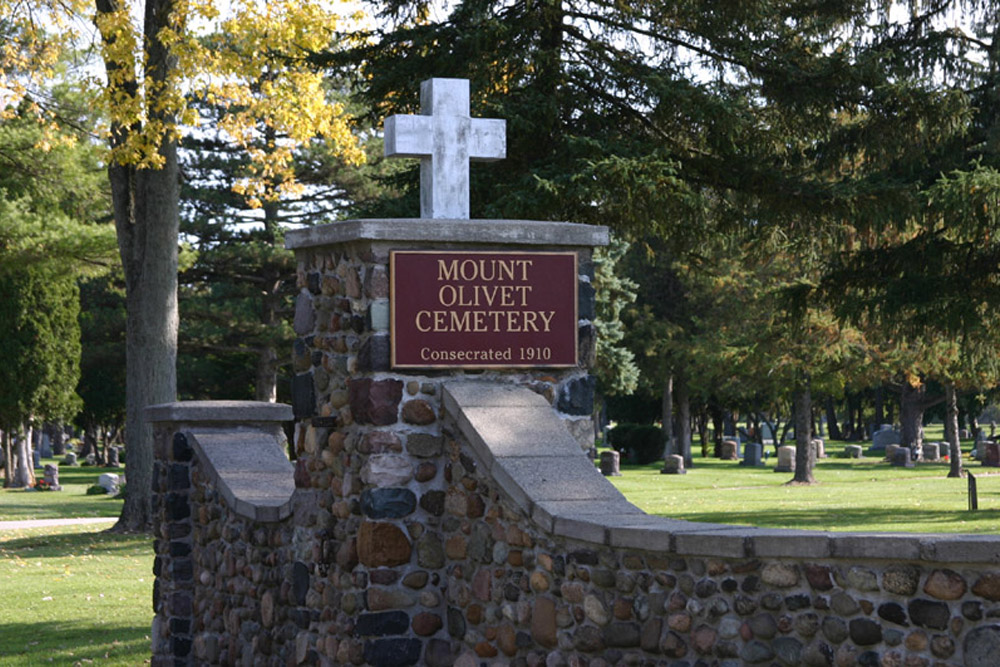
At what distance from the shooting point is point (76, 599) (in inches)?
527

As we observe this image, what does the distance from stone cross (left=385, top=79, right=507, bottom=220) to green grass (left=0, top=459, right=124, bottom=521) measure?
22.1m

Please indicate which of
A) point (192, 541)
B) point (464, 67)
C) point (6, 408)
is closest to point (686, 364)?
point (6, 408)

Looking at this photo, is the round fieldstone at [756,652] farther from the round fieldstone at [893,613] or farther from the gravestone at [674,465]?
the gravestone at [674,465]

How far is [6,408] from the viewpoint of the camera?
34.8 meters

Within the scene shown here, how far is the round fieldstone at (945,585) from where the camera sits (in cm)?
402

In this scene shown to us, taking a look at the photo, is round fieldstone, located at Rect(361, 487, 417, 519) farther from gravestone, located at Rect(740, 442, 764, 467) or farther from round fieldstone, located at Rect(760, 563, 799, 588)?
gravestone, located at Rect(740, 442, 764, 467)

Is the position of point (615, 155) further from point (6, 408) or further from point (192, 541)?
point (6, 408)

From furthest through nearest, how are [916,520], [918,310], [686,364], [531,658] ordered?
1. [686,364]
2. [916,520]
3. [918,310]
4. [531,658]

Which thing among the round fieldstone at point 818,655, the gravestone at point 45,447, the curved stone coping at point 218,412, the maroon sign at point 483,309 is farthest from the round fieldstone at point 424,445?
the gravestone at point 45,447

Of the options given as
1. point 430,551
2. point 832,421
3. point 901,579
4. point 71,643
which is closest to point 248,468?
point 71,643

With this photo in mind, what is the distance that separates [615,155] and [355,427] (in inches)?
363

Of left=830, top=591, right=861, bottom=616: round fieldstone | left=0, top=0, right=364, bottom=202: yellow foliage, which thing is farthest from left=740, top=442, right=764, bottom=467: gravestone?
left=830, top=591, right=861, bottom=616: round fieldstone

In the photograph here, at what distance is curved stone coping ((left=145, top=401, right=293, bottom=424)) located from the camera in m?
9.56

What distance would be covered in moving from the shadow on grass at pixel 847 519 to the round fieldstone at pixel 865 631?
15.7 metres
